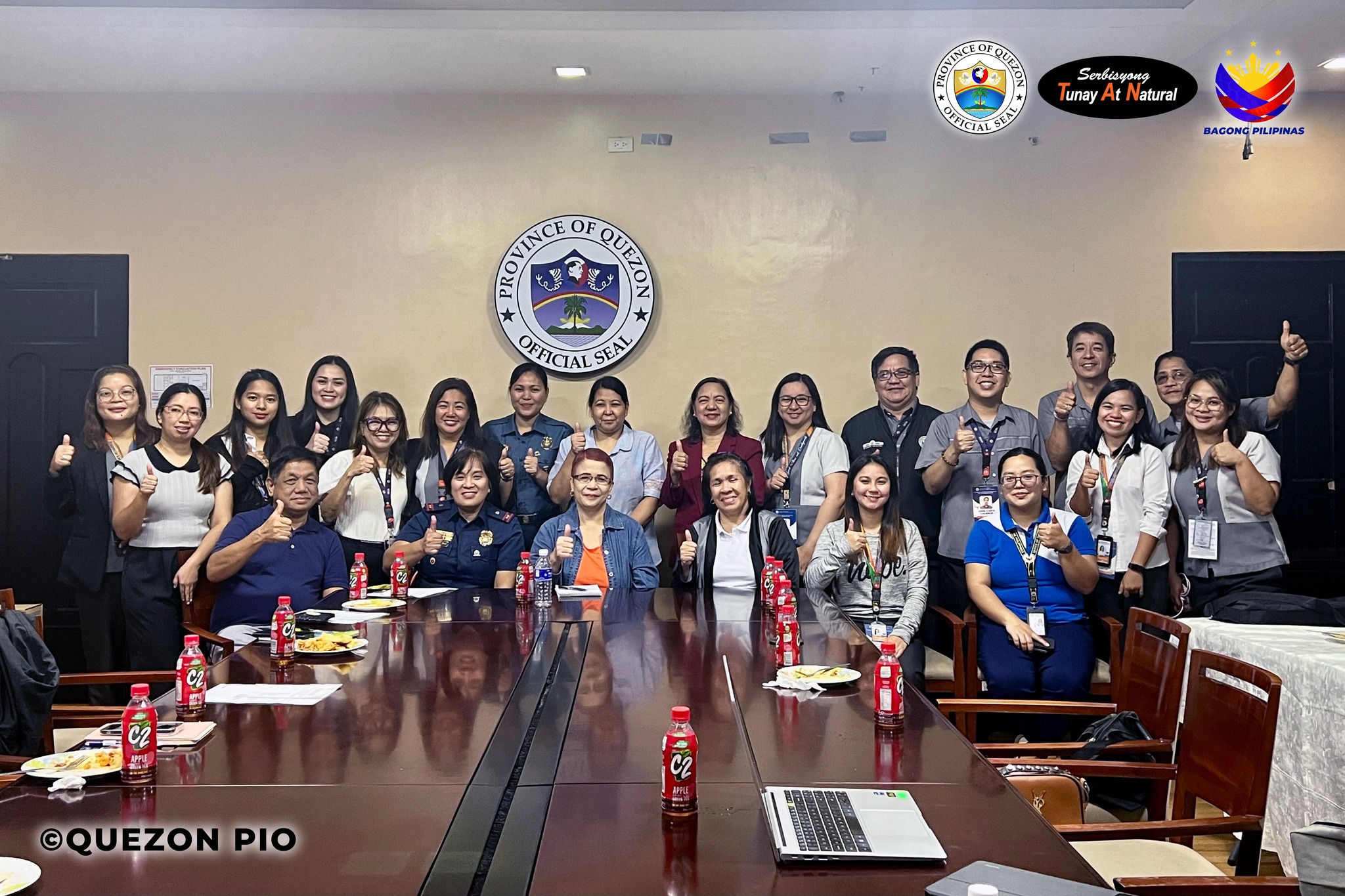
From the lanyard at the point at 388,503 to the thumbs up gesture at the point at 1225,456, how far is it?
3.87m

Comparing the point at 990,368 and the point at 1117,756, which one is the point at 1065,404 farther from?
the point at 1117,756

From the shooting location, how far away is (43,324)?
227 inches

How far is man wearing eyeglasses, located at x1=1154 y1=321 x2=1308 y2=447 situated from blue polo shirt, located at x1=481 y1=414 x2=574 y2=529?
9.96 feet

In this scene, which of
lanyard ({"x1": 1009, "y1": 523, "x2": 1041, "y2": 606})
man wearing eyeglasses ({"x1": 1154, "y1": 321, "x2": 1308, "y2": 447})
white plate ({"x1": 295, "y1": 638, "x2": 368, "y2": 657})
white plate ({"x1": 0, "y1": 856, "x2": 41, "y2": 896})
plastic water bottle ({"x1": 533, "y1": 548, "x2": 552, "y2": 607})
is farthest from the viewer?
man wearing eyeglasses ({"x1": 1154, "y1": 321, "x2": 1308, "y2": 447})

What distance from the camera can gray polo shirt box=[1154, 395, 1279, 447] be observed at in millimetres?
5590

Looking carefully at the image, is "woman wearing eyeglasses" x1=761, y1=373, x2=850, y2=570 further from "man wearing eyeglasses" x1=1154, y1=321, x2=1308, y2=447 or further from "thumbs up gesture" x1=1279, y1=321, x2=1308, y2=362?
"thumbs up gesture" x1=1279, y1=321, x2=1308, y2=362

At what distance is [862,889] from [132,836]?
1.10 meters

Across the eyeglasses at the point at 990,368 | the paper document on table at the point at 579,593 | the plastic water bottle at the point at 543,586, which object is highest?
the eyeglasses at the point at 990,368

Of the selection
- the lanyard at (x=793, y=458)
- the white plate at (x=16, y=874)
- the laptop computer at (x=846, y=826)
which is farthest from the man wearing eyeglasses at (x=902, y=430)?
the white plate at (x=16, y=874)

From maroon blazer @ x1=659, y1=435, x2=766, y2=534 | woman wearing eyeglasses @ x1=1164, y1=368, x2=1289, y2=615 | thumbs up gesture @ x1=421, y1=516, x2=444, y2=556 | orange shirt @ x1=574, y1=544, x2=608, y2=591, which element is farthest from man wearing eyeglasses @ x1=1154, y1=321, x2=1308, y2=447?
thumbs up gesture @ x1=421, y1=516, x2=444, y2=556

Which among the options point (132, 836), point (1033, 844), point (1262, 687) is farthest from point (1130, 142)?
point (132, 836)

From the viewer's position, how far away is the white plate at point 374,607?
383 centimetres

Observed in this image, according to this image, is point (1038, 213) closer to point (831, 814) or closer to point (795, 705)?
point (795, 705)

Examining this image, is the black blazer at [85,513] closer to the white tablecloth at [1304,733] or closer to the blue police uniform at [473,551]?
the blue police uniform at [473,551]
